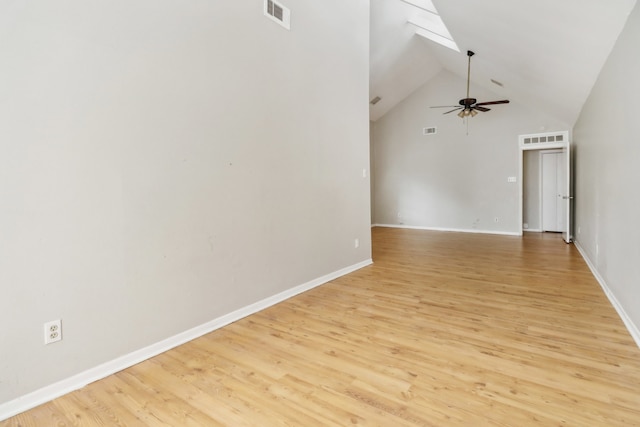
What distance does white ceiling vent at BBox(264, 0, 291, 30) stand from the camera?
3109mm

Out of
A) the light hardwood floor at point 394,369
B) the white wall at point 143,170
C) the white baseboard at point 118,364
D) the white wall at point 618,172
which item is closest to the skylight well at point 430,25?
the white wall at point 618,172

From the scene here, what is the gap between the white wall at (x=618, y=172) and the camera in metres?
2.42

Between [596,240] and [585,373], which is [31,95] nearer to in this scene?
[585,373]

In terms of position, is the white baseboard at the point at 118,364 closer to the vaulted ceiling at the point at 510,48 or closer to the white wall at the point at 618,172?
the white wall at the point at 618,172

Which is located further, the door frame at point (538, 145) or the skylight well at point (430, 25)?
the door frame at point (538, 145)

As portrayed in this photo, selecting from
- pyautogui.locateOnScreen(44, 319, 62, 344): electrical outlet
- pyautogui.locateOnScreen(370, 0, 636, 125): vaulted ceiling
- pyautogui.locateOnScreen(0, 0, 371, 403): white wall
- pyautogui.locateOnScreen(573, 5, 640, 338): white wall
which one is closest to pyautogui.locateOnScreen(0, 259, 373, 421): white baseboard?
pyautogui.locateOnScreen(0, 0, 371, 403): white wall

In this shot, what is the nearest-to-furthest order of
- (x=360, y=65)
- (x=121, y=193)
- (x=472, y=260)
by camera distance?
(x=121, y=193), (x=360, y=65), (x=472, y=260)

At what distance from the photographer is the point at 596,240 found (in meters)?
4.09

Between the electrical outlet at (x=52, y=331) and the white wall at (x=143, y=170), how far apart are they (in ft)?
0.10

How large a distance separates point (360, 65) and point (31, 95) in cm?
383

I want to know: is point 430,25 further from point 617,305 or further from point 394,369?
point 394,369

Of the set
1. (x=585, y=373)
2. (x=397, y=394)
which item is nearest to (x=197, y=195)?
(x=397, y=394)

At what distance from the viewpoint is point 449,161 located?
8.52 metres

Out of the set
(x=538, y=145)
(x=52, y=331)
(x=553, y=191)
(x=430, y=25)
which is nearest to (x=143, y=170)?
(x=52, y=331)
